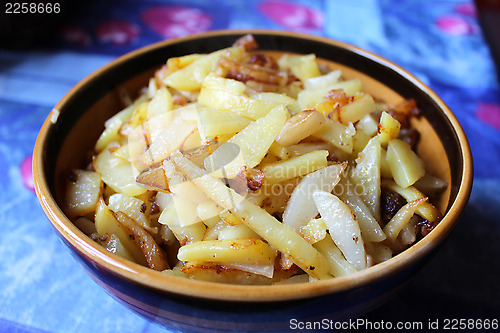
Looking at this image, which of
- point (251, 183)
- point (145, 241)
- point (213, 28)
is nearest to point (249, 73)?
point (251, 183)

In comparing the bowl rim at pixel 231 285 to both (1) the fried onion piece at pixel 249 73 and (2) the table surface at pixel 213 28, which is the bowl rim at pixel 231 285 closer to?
(2) the table surface at pixel 213 28

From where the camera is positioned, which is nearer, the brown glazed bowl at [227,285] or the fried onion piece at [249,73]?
the brown glazed bowl at [227,285]

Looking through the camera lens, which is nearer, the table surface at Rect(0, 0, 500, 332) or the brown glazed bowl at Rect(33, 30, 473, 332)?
the brown glazed bowl at Rect(33, 30, 473, 332)

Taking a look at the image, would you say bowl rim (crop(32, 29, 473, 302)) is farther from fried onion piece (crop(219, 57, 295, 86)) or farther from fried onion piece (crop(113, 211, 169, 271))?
fried onion piece (crop(219, 57, 295, 86))

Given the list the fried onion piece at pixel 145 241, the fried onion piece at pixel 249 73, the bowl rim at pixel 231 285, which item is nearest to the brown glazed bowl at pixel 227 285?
the bowl rim at pixel 231 285

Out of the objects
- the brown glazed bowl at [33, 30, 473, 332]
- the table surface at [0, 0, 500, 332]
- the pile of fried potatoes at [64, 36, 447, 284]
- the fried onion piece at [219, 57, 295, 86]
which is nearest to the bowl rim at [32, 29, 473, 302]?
the brown glazed bowl at [33, 30, 473, 332]

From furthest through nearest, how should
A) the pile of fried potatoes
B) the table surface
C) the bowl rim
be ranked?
the table surface → the pile of fried potatoes → the bowl rim

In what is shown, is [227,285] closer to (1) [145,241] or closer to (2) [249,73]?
(1) [145,241]
